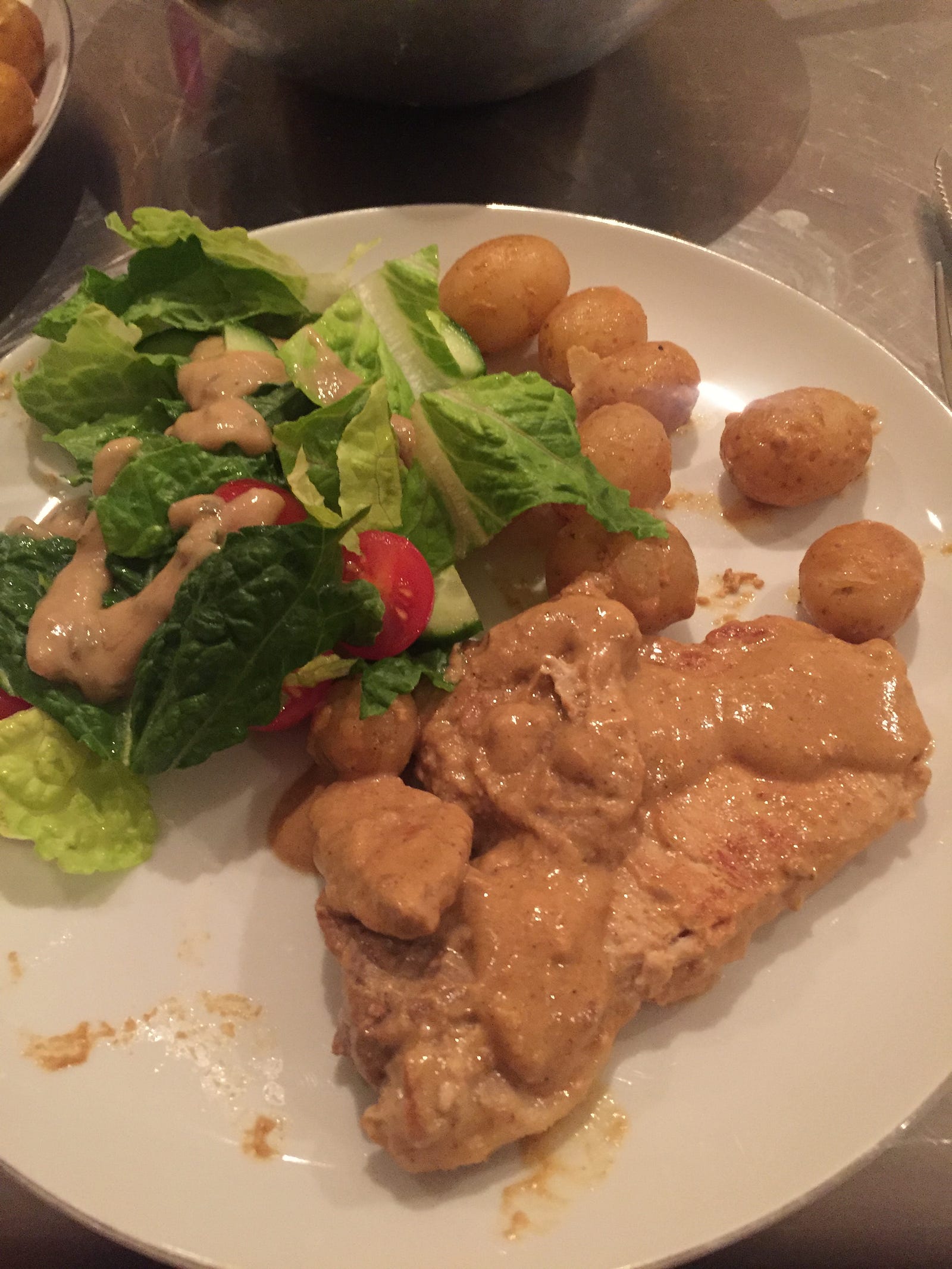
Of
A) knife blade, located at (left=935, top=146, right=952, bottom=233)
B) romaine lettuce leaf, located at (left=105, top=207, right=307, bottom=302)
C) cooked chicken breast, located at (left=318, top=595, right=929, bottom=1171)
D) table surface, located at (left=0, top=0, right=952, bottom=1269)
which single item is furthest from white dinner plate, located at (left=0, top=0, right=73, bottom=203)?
knife blade, located at (left=935, top=146, right=952, bottom=233)

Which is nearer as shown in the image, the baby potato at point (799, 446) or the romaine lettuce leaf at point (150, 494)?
the romaine lettuce leaf at point (150, 494)

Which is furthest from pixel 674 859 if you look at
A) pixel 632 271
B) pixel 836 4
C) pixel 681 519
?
pixel 836 4

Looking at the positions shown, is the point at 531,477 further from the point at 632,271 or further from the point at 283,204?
the point at 283,204

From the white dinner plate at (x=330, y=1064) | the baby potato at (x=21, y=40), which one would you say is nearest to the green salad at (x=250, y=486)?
the white dinner plate at (x=330, y=1064)

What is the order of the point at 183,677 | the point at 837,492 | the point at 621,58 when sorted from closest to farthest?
the point at 183,677 < the point at 837,492 < the point at 621,58

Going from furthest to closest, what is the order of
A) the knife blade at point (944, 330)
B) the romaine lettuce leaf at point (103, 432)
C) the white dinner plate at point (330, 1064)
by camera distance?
→ the knife blade at point (944, 330), the romaine lettuce leaf at point (103, 432), the white dinner plate at point (330, 1064)

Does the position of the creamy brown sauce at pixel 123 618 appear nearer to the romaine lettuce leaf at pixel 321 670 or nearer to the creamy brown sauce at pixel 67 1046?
the romaine lettuce leaf at pixel 321 670

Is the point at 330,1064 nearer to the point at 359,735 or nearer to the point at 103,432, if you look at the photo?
the point at 359,735
